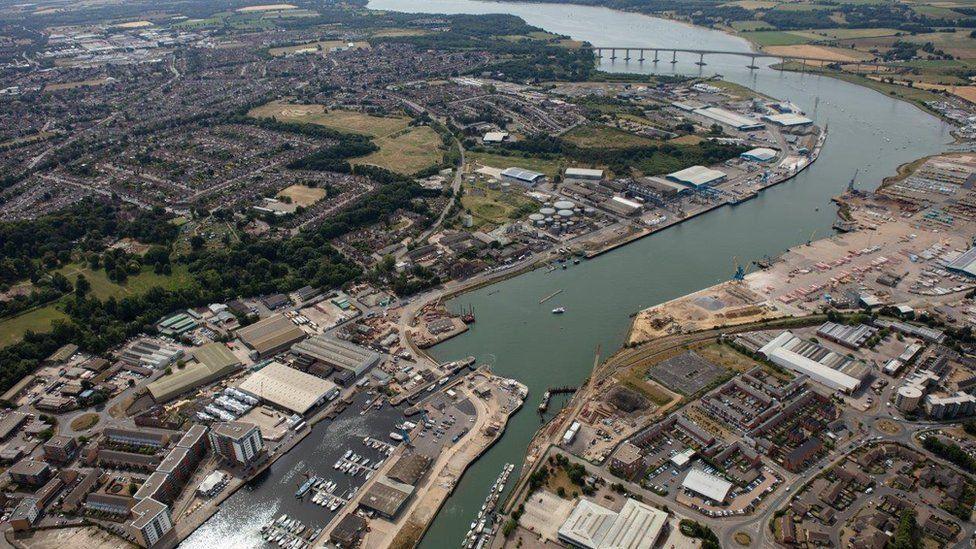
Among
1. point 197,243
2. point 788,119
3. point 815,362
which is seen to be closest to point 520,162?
point 197,243

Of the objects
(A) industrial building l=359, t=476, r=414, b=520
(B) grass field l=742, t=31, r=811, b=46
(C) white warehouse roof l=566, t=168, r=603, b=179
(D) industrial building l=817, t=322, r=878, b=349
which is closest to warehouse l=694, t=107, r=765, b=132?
(C) white warehouse roof l=566, t=168, r=603, b=179

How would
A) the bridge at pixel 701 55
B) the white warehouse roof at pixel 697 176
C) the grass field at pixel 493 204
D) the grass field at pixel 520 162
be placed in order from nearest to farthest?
the grass field at pixel 493 204 → the white warehouse roof at pixel 697 176 → the grass field at pixel 520 162 → the bridge at pixel 701 55

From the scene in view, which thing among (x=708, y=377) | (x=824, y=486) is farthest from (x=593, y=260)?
(x=824, y=486)

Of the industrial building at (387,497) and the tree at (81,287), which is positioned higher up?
the tree at (81,287)

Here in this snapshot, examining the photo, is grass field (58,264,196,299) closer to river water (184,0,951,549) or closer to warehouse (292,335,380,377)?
warehouse (292,335,380,377)

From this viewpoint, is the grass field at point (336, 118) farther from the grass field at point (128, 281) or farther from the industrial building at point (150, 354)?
the industrial building at point (150, 354)

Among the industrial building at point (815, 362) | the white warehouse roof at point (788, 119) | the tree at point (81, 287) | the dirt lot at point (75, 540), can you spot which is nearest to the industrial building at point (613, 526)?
the industrial building at point (815, 362)

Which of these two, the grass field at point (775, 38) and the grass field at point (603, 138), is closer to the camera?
the grass field at point (603, 138)
